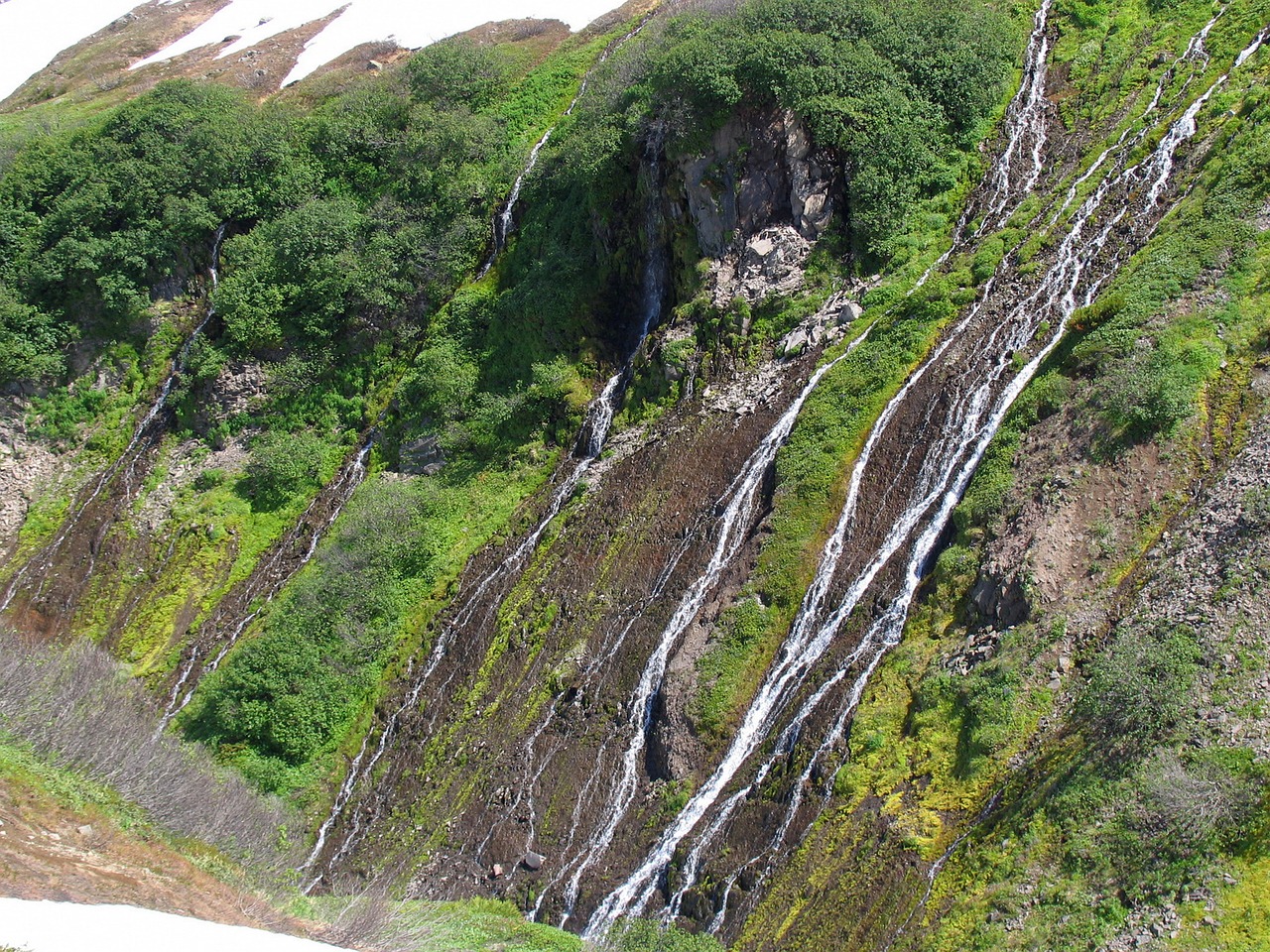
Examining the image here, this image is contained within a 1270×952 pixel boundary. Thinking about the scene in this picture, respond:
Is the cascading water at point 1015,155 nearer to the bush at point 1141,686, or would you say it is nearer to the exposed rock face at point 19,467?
the bush at point 1141,686

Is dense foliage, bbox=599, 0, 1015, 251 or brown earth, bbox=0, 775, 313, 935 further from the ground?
dense foliage, bbox=599, 0, 1015, 251

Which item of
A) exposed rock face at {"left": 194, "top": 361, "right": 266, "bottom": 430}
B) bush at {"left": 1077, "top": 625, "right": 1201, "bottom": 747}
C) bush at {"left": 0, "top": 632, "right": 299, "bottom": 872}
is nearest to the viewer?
bush at {"left": 1077, "top": 625, "right": 1201, "bottom": 747}

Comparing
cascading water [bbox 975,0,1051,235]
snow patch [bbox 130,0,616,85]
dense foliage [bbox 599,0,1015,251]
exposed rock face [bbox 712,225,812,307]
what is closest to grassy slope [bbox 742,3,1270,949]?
cascading water [bbox 975,0,1051,235]

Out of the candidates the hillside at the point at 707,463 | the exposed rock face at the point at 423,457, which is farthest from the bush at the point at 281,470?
the exposed rock face at the point at 423,457

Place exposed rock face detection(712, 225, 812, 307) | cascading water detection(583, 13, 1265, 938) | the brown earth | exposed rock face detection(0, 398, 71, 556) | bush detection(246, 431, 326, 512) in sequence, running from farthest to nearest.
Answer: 1. exposed rock face detection(0, 398, 71, 556)
2. bush detection(246, 431, 326, 512)
3. exposed rock face detection(712, 225, 812, 307)
4. cascading water detection(583, 13, 1265, 938)
5. the brown earth

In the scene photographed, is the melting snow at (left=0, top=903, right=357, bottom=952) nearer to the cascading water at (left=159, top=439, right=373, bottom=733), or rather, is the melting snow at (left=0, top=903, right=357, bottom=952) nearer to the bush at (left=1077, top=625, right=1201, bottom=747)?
the cascading water at (left=159, top=439, right=373, bottom=733)

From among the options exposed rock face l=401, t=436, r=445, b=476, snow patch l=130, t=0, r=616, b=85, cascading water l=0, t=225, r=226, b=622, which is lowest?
exposed rock face l=401, t=436, r=445, b=476

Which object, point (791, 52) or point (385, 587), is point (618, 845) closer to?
point (385, 587)
